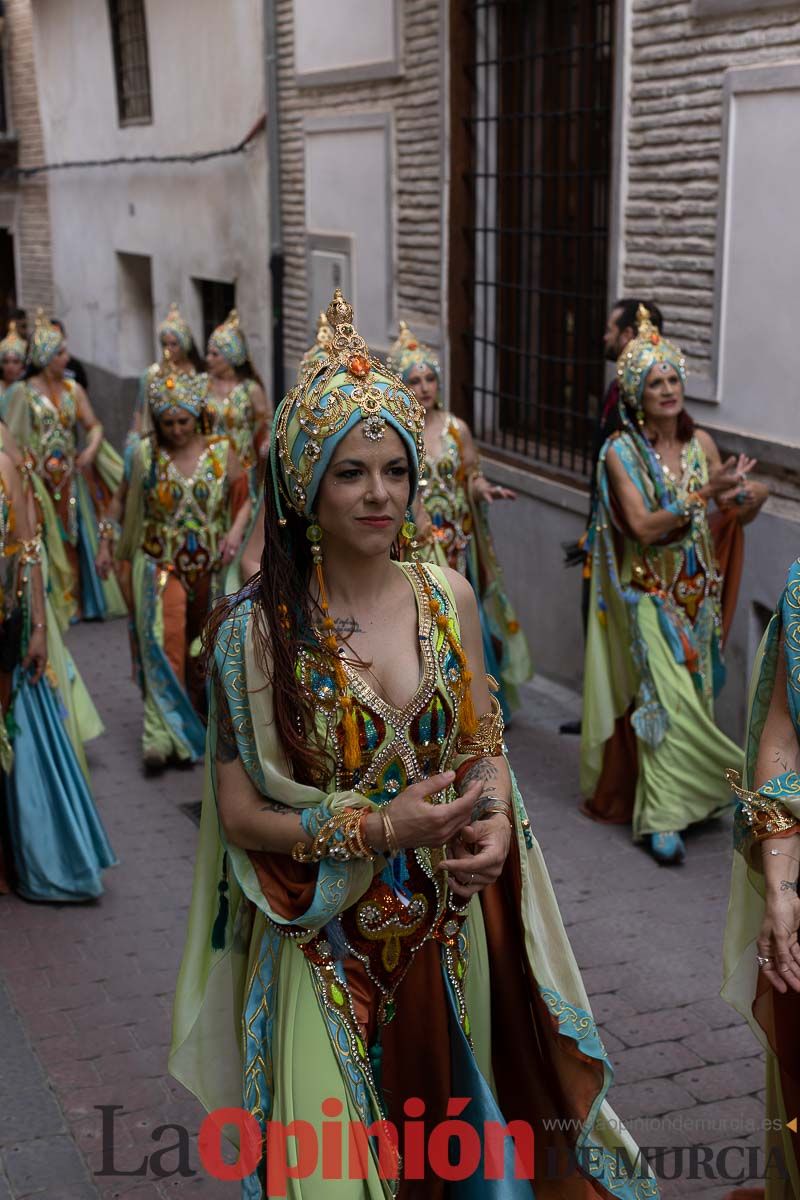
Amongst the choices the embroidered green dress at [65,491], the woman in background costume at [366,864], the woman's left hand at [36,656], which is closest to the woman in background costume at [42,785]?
the woman's left hand at [36,656]

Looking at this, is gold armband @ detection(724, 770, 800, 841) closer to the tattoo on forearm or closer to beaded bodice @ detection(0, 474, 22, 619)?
the tattoo on forearm

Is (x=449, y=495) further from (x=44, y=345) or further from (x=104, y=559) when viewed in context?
(x=44, y=345)

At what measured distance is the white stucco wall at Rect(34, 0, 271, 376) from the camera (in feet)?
46.2

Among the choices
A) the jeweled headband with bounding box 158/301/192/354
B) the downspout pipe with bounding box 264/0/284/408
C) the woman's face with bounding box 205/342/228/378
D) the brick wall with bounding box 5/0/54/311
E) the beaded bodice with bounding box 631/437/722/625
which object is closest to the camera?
the beaded bodice with bounding box 631/437/722/625

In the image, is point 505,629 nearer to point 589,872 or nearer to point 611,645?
point 611,645

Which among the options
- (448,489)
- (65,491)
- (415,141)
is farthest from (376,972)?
(415,141)

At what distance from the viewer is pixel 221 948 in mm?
3471

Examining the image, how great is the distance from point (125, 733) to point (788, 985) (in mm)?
6076

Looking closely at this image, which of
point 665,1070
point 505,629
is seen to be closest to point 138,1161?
point 665,1070

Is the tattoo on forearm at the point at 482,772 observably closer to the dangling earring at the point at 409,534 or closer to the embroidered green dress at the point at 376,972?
the embroidered green dress at the point at 376,972

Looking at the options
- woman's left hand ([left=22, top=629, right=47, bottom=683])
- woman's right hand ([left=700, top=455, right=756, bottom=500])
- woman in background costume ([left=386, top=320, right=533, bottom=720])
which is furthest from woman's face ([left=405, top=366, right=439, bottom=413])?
woman's left hand ([left=22, top=629, right=47, bottom=683])

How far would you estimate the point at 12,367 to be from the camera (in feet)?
39.4

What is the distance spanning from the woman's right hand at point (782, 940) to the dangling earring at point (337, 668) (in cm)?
90

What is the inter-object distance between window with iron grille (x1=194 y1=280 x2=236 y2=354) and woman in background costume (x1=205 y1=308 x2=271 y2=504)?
4152 millimetres
